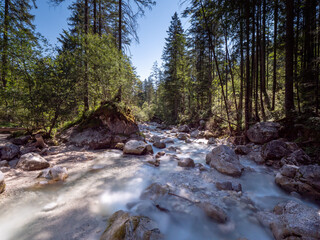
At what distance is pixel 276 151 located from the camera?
511 centimetres

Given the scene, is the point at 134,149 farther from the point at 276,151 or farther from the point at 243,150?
the point at 276,151

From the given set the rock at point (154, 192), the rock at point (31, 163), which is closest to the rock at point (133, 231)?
the rock at point (154, 192)

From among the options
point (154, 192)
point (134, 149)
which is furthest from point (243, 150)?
point (134, 149)

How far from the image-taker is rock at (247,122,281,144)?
6.34 m

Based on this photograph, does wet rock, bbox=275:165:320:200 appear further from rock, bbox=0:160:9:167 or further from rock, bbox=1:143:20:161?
rock, bbox=1:143:20:161

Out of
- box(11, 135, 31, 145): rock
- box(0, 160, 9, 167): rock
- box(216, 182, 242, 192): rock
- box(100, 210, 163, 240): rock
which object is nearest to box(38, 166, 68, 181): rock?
box(0, 160, 9, 167): rock

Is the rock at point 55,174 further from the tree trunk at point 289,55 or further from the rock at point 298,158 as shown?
the tree trunk at point 289,55

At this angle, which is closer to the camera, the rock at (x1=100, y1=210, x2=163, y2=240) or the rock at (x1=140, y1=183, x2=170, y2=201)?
the rock at (x1=100, y1=210, x2=163, y2=240)

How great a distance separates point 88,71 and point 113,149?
458 centimetres

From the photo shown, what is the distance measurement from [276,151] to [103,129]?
7.94m

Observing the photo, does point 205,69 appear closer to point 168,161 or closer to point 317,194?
point 168,161

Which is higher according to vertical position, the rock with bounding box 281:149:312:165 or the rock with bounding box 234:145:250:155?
the rock with bounding box 281:149:312:165

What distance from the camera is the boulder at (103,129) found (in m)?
6.94

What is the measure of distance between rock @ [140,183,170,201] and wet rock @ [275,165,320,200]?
332 centimetres
